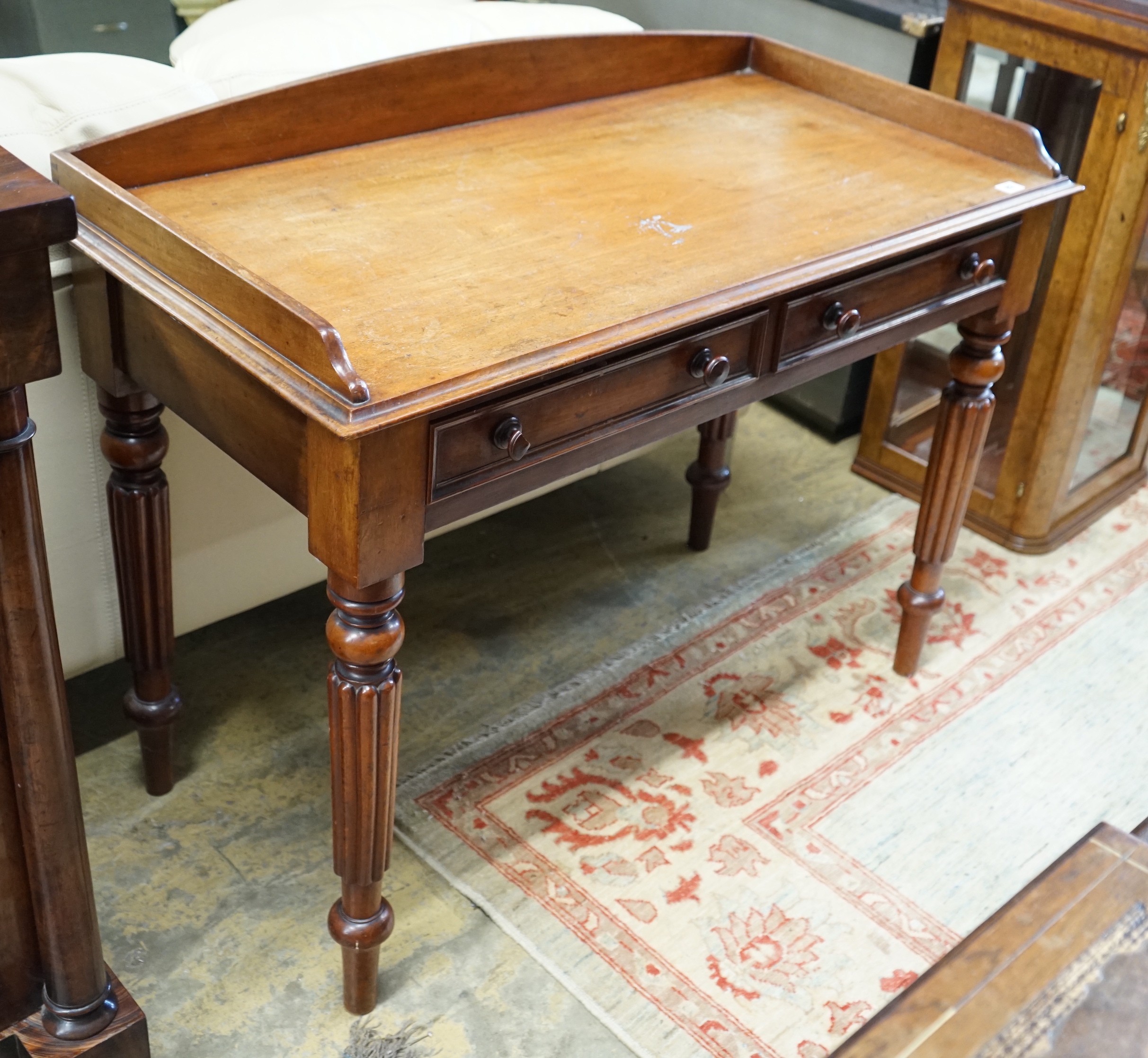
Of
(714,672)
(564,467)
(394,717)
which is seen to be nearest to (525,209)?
(564,467)

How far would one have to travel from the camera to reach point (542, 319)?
1233mm

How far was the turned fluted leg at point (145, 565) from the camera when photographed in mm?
1471

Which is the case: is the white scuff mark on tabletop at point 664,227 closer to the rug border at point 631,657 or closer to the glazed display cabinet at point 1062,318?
the rug border at point 631,657

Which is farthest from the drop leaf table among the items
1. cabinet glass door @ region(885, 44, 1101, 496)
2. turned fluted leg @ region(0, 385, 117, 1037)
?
cabinet glass door @ region(885, 44, 1101, 496)

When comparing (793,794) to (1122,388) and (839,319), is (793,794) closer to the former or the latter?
(839,319)

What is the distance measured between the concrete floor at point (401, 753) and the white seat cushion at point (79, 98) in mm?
816

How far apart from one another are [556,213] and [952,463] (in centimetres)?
73

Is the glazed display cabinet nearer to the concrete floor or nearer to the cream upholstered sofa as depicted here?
the concrete floor

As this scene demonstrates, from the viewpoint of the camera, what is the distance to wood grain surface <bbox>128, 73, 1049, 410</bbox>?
1.23 metres

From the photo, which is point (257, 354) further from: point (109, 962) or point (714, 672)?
point (714, 672)

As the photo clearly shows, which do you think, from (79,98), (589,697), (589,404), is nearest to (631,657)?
(589,697)

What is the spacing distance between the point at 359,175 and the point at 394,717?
2.01ft

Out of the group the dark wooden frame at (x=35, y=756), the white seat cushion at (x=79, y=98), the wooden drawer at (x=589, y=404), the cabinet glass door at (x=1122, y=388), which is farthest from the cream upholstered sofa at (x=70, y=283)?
the cabinet glass door at (x=1122, y=388)

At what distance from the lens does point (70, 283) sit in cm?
Answer: 141
